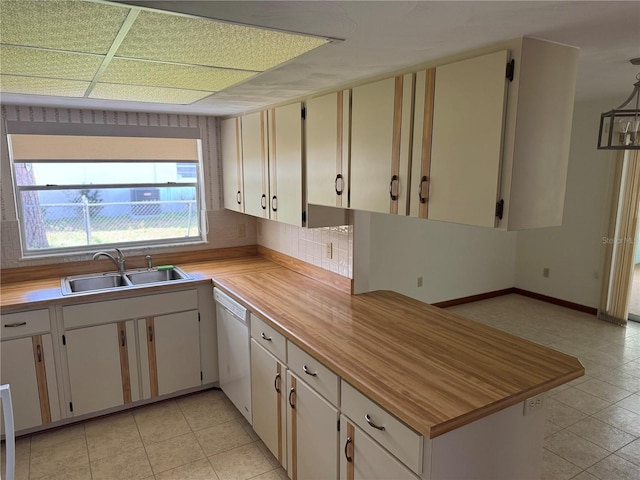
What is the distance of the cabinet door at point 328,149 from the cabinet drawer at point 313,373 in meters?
0.82

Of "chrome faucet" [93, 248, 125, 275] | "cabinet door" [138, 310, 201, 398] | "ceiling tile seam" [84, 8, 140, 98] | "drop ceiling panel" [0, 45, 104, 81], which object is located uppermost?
"ceiling tile seam" [84, 8, 140, 98]

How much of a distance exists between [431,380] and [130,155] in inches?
118

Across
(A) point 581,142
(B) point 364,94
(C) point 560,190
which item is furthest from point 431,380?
(A) point 581,142

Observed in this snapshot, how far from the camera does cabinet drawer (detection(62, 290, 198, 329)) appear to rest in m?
2.80

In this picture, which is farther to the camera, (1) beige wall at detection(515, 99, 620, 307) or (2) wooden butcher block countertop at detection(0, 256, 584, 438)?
(1) beige wall at detection(515, 99, 620, 307)

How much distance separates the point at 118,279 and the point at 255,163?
143 centimetres

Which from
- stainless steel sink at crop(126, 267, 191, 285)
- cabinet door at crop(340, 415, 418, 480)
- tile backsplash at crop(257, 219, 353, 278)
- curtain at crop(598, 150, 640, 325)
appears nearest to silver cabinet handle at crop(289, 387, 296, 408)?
cabinet door at crop(340, 415, 418, 480)

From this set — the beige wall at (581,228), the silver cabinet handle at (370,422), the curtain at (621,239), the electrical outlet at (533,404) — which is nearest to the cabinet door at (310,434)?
the silver cabinet handle at (370,422)

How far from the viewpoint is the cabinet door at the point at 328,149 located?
2.29m

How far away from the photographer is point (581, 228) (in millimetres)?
4926

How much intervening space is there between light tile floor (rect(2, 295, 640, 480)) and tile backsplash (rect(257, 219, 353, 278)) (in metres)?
1.24

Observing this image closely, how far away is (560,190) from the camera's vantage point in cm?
168

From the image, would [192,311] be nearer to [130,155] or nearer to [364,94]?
[130,155]

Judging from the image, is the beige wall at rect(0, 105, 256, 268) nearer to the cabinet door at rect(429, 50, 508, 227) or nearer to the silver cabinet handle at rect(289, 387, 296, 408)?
the silver cabinet handle at rect(289, 387, 296, 408)
